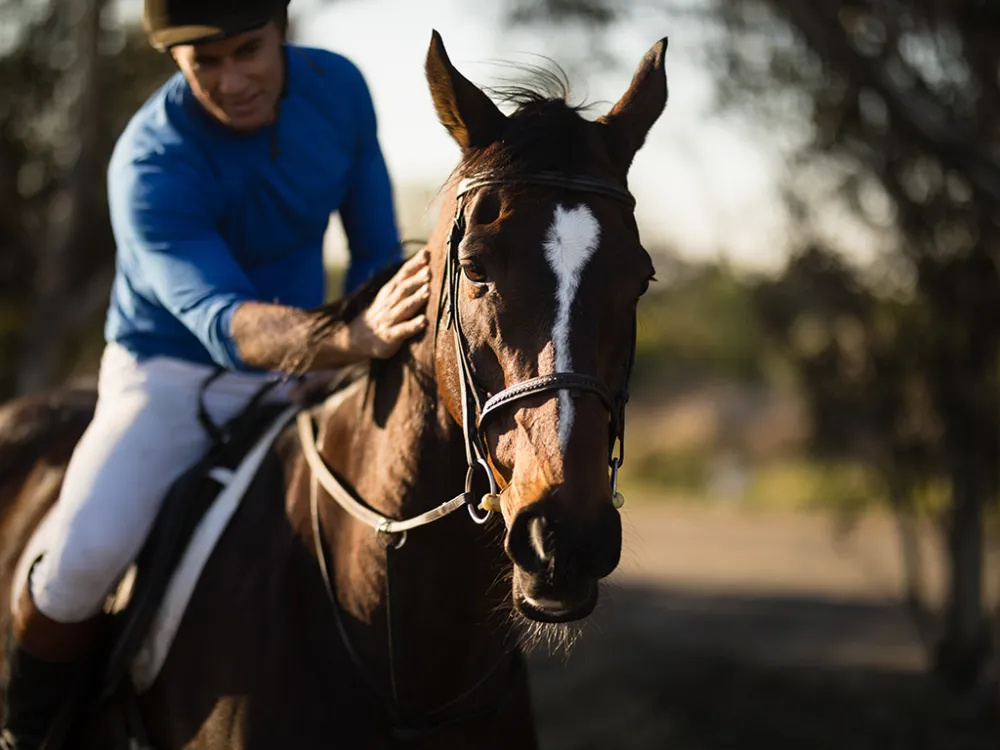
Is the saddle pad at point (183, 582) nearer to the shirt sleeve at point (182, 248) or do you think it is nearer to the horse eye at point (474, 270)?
the shirt sleeve at point (182, 248)

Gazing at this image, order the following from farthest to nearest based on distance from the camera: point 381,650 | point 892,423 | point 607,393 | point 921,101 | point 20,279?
1. point 20,279
2. point 892,423
3. point 921,101
4. point 381,650
5. point 607,393

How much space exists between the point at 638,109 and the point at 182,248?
3.96ft

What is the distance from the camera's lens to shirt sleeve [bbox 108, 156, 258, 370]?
268 cm

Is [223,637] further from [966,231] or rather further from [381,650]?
[966,231]

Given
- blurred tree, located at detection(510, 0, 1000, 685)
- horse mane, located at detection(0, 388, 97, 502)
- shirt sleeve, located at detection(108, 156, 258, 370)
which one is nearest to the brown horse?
shirt sleeve, located at detection(108, 156, 258, 370)

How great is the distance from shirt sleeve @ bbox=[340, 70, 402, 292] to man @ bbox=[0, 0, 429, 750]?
0.02 meters

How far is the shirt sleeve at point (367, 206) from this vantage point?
11.2 ft

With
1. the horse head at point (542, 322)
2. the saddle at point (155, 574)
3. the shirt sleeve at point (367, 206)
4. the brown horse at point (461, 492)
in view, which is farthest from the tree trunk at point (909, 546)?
the horse head at point (542, 322)

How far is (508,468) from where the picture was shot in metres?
2.08

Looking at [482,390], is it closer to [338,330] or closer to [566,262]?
[566,262]

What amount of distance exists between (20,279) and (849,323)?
7.27m

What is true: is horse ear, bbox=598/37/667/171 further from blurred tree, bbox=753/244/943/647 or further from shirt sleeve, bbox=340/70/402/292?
blurred tree, bbox=753/244/943/647

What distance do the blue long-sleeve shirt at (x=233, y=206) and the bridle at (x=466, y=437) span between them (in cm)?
50

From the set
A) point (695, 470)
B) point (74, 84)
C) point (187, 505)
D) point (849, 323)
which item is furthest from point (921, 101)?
point (695, 470)
